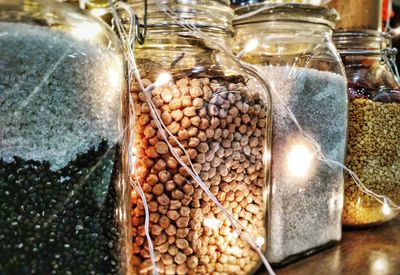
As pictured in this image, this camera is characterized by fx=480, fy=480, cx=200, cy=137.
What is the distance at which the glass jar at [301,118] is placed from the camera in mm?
625

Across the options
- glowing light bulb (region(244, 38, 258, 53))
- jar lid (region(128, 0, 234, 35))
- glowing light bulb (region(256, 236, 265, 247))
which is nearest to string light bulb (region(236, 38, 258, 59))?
glowing light bulb (region(244, 38, 258, 53))

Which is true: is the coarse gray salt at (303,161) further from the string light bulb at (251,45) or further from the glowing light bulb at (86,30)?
the glowing light bulb at (86,30)

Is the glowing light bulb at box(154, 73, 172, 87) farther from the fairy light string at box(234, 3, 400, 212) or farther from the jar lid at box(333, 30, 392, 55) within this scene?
the jar lid at box(333, 30, 392, 55)

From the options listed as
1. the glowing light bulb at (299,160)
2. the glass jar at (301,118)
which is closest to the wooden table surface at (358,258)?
the glass jar at (301,118)

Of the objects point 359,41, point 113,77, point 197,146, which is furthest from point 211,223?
point 359,41

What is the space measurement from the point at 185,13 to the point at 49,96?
21cm

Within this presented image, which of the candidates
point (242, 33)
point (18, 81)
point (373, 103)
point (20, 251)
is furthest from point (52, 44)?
point (373, 103)

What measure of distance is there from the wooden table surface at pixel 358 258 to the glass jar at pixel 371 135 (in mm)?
37

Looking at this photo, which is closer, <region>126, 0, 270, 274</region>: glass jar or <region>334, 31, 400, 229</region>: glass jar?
<region>126, 0, 270, 274</region>: glass jar

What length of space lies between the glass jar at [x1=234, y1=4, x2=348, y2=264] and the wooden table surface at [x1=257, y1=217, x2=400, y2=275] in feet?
0.06

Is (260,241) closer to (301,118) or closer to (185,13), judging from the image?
(301,118)

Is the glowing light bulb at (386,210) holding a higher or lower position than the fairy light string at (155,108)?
lower

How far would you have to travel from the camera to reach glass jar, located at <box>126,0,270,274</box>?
490 mm

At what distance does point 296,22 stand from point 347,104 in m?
0.14
